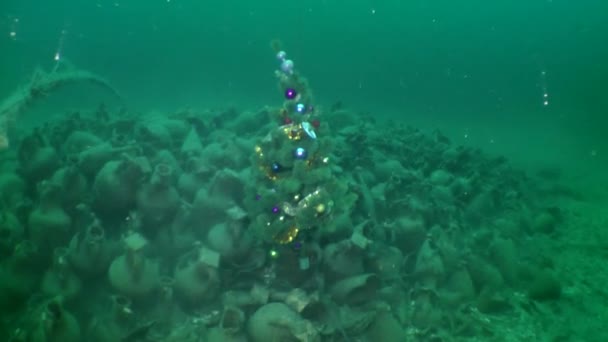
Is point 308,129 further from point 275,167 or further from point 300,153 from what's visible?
point 275,167

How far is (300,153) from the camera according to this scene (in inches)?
155

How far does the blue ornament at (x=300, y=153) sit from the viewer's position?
12.9ft

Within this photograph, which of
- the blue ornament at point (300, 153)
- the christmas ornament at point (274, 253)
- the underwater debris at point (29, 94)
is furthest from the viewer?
the underwater debris at point (29, 94)

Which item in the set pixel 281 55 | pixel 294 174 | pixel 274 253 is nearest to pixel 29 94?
pixel 281 55

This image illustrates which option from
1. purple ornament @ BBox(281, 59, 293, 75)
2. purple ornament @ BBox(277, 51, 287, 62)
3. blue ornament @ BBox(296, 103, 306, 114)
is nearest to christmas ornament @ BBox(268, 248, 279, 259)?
blue ornament @ BBox(296, 103, 306, 114)

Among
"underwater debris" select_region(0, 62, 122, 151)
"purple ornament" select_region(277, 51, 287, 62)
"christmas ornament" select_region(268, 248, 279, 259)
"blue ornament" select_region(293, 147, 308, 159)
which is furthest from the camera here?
"underwater debris" select_region(0, 62, 122, 151)

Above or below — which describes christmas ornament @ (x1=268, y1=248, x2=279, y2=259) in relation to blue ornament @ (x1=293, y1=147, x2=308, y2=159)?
below

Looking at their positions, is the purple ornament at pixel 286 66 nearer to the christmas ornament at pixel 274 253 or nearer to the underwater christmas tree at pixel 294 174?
the underwater christmas tree at pixel 294 174

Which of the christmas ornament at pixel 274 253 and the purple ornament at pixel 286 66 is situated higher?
the purple ornament at pixel 286 66

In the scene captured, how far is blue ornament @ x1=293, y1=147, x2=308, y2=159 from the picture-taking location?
12.9 feet

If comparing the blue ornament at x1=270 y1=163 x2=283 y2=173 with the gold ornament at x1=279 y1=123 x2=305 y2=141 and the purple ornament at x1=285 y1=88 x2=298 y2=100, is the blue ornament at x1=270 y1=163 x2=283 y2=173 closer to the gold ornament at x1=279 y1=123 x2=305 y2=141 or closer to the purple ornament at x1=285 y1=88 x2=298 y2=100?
the gold ornament at x1=279 y1=123 x2=305 y2=141

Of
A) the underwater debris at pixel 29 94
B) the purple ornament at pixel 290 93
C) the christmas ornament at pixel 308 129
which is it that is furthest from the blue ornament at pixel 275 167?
the underwater debris at pixel 29 94

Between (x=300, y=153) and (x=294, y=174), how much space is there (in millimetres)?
218

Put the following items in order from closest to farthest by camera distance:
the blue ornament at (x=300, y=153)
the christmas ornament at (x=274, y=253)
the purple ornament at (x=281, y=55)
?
the blue ornament at (x=300, y=153) → the purple ornament at (x=281, y=55) → the christmas ornament at (x=274, y=253)
